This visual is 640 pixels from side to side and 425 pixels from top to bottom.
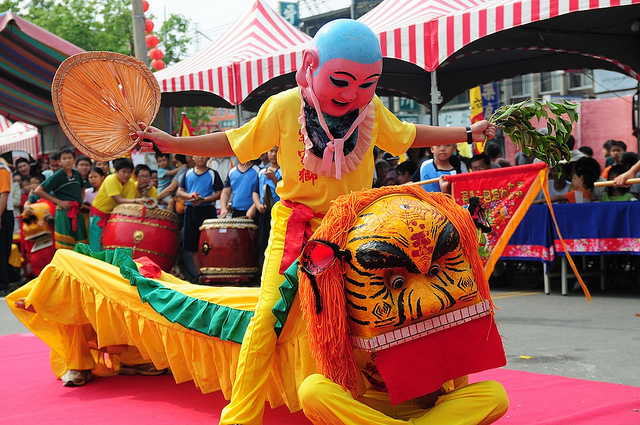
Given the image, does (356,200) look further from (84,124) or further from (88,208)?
(88,208)

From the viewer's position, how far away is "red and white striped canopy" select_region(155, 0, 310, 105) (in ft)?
30.3

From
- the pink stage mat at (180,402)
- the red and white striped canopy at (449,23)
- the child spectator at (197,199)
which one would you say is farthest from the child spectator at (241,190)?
the pink stage mat at (180,402)

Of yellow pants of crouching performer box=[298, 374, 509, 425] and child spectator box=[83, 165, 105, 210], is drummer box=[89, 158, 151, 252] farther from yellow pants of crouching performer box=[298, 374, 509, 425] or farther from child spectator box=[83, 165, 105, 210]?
yellow pants of crouching performer box=[298, 374, 509, 425]

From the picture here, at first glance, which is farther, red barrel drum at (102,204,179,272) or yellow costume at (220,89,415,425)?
red barrel drum at (102,204,179,272)

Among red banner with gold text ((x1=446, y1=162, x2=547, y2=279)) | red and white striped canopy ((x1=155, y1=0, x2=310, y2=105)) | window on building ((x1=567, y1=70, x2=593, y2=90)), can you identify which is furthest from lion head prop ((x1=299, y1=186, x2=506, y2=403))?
window on building ((x1=567, y1=70, x2=593, y2=90))

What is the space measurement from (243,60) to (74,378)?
6.81 meters

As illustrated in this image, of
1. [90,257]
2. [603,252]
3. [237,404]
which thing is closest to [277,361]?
[237,404]

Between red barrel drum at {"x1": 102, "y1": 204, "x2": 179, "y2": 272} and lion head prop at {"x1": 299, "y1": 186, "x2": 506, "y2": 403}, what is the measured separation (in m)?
5.74

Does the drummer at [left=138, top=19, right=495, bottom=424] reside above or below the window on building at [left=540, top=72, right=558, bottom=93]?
below

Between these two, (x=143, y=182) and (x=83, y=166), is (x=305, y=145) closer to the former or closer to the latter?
(x=143, y=182)

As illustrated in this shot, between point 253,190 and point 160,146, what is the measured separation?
554 cm

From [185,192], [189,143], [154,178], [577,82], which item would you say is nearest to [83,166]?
[154,178]

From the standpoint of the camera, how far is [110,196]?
836cm

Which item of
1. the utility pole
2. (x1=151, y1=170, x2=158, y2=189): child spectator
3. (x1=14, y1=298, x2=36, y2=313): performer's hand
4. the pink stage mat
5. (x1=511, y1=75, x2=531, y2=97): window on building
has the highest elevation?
(x1=511, y1=75, x2=531, y2=97): window on building
